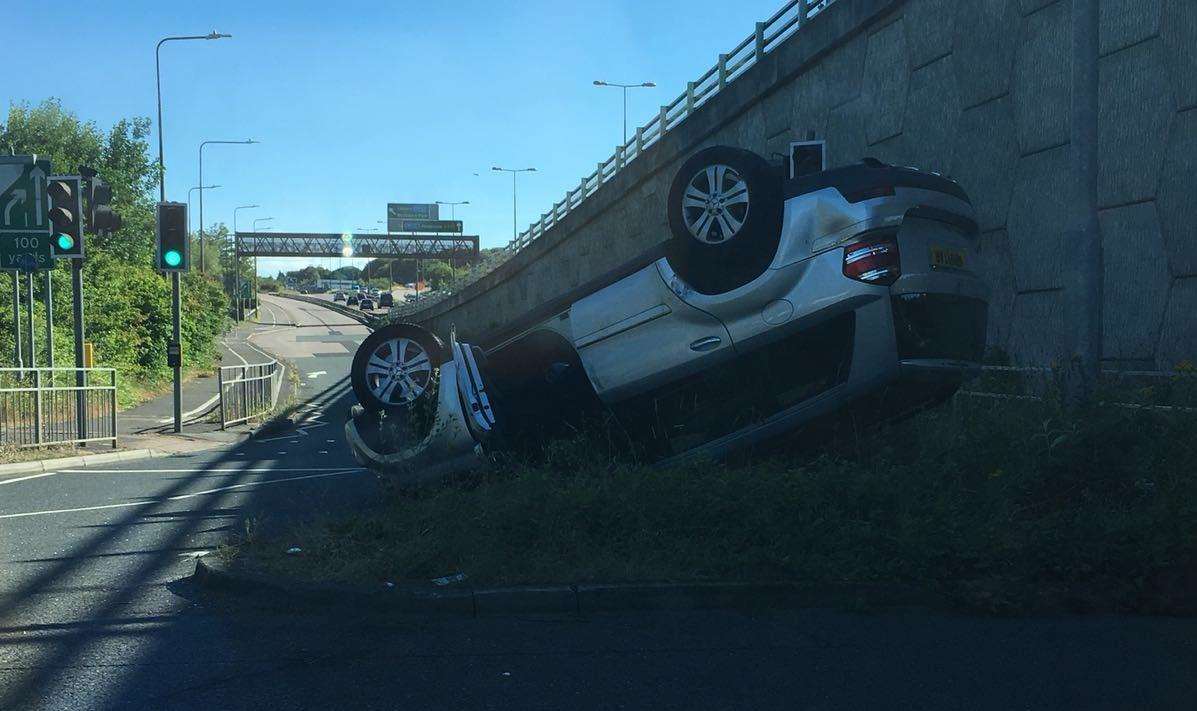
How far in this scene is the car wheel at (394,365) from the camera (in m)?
8.80

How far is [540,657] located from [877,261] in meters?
3.81

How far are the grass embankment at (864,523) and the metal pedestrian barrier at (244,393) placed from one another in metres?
13.6

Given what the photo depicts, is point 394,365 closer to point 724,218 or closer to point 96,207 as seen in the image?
point 724,218

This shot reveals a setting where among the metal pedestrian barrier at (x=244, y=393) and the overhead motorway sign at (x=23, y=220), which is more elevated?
the overhead motorway sign at (x=23, y=220)

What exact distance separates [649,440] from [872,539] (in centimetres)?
240

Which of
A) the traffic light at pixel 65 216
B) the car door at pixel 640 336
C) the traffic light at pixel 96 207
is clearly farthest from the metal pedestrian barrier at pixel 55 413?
the car door at pixel 640 336

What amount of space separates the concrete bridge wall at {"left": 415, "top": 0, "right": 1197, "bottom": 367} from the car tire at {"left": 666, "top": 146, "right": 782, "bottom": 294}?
249cm

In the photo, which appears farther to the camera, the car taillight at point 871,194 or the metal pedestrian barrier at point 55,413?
the metal pedestrian barrier at point 55,413

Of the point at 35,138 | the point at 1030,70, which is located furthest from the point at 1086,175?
the point at 35,138

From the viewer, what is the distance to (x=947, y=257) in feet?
23.9

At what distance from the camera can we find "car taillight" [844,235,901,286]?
275 inches

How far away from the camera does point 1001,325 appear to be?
1203 centimetres

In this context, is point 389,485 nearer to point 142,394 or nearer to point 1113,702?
point 1113,702

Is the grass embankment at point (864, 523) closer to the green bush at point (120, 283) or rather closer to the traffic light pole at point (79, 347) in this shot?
the traffic light pole at point (79, 347)
